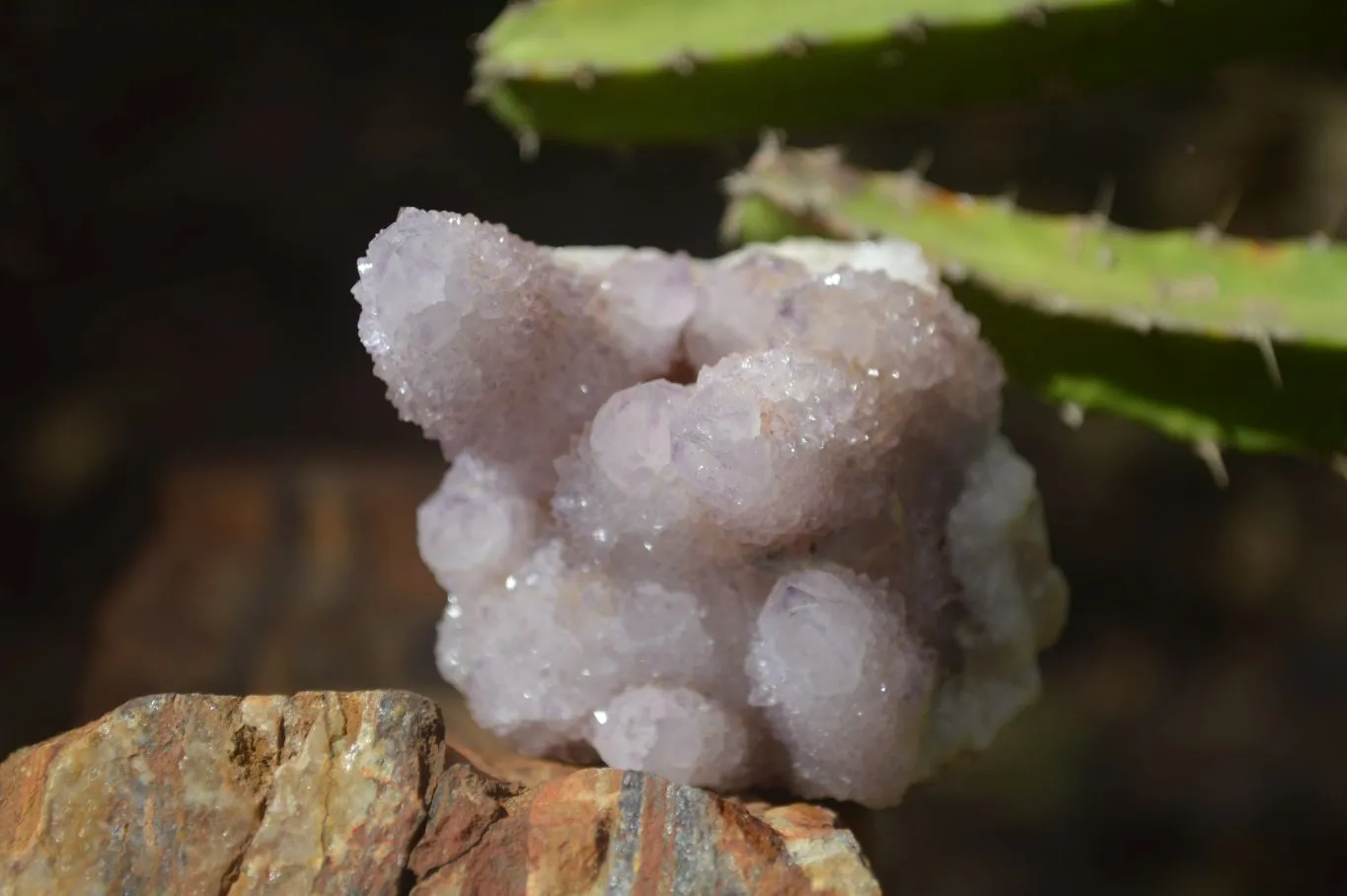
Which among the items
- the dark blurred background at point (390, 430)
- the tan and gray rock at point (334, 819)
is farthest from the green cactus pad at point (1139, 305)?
the dark blurred background at point (390, 430)

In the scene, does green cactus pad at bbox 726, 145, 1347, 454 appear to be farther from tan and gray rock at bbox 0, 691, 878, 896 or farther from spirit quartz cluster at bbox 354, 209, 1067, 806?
tan and gray rock at bbox 0, 691, 878, 896

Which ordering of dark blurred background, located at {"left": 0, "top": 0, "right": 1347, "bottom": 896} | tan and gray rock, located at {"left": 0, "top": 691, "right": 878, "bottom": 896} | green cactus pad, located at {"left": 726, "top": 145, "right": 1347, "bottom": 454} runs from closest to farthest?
1. tan and gray rock, located at {"left": 0, "top": 691, "right": 878, "bottom": 896}
2. green cactus pad, located at {"left": 726, "top": 145, "right": 1347, "bottom": 454}
3. dark blurred background, located at {"left": 0, "top": 0, "right": 1347, "bottom": 896}

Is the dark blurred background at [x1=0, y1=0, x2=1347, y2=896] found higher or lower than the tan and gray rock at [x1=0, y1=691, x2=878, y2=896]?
lower

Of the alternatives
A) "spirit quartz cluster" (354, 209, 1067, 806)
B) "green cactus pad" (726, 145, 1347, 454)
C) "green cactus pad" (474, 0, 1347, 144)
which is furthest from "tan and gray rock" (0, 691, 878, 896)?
"green cactus pad" (474, 0, 1347, 144)

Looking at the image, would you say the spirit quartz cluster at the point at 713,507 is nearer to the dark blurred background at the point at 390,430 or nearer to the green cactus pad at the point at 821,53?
the green cactus pad at the point at 821,53

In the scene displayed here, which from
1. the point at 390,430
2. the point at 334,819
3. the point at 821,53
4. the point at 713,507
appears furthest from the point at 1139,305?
the point at 390,430

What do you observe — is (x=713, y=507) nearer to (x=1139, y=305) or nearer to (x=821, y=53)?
(x=1139, y=305)
